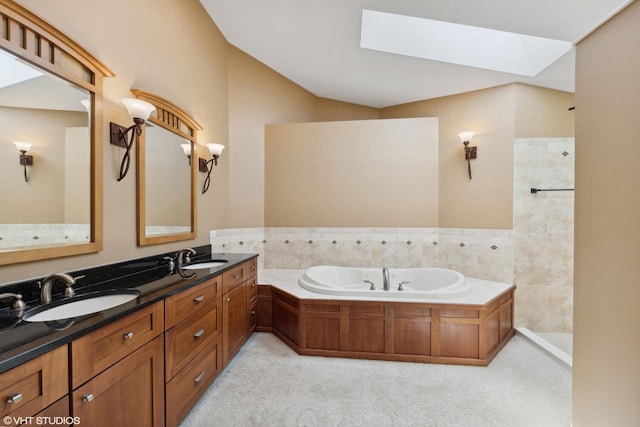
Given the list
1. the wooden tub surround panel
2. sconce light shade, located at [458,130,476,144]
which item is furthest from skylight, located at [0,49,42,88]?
sconce light shade, located at [458,130,476,144]

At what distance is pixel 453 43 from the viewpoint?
Answer: 2.88 metres

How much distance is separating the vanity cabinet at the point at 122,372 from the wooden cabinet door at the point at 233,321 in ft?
2.58

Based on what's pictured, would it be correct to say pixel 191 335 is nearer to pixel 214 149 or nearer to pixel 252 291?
pixel 252 291

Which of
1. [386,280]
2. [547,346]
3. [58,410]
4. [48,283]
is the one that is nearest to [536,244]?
[547,346]

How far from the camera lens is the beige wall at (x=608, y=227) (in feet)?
3.98

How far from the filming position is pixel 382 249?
3654 mm

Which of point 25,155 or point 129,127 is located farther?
point 129,127

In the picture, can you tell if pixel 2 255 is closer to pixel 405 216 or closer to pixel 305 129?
pixel 305 129

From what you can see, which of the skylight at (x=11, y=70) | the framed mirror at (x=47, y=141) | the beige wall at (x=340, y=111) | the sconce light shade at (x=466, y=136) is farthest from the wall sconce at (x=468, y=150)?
the skylight at (x=11, y=70)

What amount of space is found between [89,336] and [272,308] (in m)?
2.13

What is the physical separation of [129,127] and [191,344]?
1525mm

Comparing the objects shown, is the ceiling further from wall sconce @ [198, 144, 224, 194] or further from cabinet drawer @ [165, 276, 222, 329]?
cabinet drawer @ [165, 276, 222, 329]

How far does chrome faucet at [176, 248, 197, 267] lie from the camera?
2.29 meters

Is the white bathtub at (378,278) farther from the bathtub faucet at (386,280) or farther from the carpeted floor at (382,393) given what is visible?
the carpeted floor at (382,393)
